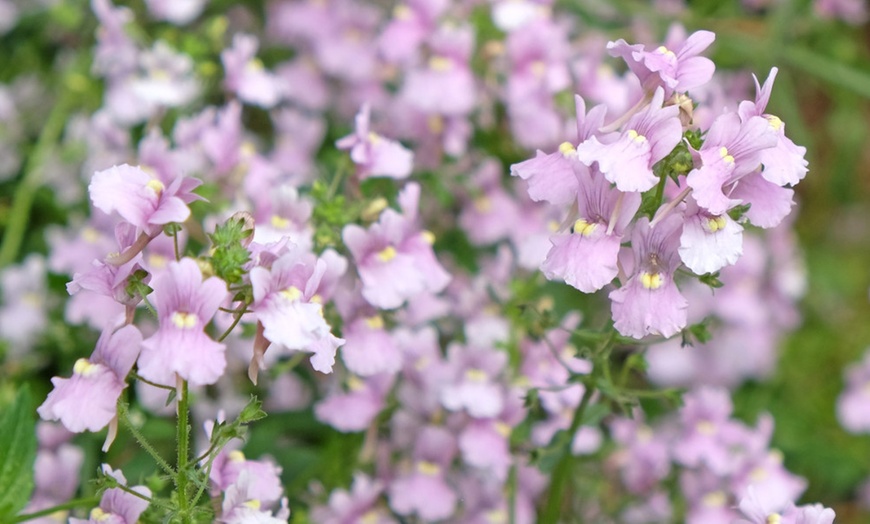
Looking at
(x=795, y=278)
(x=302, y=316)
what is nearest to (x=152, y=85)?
(x=302, y=316)

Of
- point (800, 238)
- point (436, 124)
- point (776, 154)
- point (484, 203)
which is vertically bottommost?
point (800, 238)

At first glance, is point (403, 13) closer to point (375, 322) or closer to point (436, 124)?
point (436, 124)

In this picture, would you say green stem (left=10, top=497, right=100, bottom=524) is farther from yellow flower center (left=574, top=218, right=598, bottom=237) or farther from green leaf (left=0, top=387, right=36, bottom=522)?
yellow flower center (left=574, top=218, right=598, bottom=237)

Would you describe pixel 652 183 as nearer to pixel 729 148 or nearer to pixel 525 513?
pixel 729 148

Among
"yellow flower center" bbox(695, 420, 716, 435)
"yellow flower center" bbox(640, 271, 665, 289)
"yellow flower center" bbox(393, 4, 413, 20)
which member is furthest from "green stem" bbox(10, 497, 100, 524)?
"yellow flower center" bbox(393, 4, 413, 20)

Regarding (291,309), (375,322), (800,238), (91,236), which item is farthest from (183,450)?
(800,238)

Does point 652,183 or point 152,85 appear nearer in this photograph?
point 652,183
